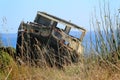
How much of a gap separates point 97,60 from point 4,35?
2.02m

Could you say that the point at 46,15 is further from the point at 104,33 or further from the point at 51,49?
the point at 104,33

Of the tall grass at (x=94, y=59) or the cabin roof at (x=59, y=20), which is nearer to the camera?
the tall grass at (x=94, y=59)

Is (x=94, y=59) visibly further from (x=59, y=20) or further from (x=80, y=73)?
(x=59, y=20)

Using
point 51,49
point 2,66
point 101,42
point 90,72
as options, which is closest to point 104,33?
point 101,42

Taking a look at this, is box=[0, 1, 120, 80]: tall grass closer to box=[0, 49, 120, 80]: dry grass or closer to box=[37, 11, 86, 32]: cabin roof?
box=[0, 49, 120, 80]: dry grass

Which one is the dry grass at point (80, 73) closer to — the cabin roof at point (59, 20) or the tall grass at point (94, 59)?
the tall grass at point (94, 59)

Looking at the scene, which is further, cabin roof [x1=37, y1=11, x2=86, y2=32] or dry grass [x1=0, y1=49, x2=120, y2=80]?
cabin roof [x1=37, y1=11, x2=86, y2=32]

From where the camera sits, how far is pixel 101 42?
7.76m

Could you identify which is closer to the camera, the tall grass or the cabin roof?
the tall grass

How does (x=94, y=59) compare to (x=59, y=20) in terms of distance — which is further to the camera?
(x=59, y=20)

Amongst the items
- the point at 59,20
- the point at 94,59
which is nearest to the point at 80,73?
the point at 94,59

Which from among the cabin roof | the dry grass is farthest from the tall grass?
the cabin roof

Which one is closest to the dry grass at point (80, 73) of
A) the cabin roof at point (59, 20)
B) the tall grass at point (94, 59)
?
the tall grass at point (94, 59)

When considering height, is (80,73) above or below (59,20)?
above
